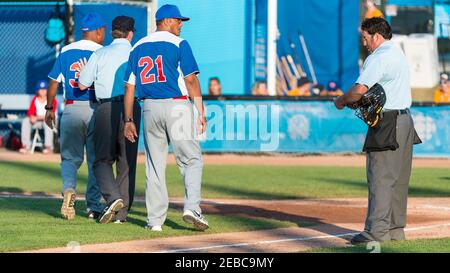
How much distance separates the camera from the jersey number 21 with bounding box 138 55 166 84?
11203 mm

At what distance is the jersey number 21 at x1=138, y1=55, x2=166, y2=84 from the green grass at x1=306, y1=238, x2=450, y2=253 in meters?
2.54

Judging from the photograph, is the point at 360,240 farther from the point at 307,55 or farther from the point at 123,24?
the point at 307,55

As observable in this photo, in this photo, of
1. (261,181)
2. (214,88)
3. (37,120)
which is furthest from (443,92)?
(37,120)

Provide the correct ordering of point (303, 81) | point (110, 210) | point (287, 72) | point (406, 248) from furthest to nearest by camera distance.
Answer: point (287, 72)
point (303, 81)
point (110, 210)
point (406, 248)

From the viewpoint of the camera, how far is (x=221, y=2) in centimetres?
2983

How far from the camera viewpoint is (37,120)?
26.2 m

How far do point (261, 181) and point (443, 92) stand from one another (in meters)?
9.01

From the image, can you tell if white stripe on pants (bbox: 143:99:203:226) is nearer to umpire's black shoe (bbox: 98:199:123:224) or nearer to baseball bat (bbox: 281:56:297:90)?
umpire's black shoe (bbox: 98:199:123:224)

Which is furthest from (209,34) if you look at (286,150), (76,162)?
(76,162)

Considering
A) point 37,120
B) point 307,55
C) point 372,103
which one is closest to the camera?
point 372,103

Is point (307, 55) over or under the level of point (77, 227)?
over

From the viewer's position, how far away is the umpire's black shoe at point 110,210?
39.1 feet
